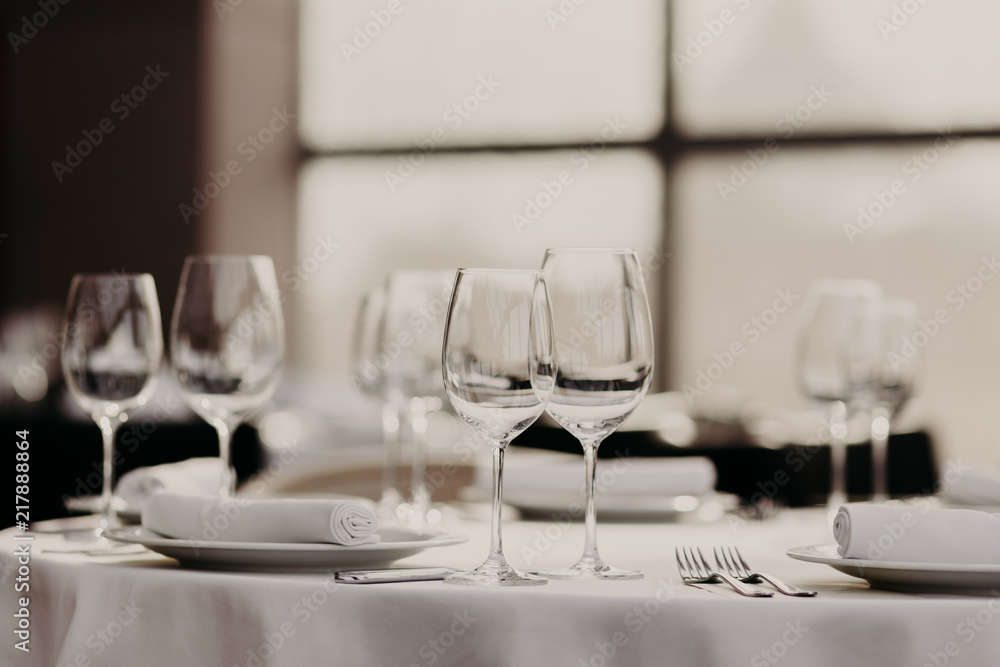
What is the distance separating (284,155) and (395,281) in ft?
18.9

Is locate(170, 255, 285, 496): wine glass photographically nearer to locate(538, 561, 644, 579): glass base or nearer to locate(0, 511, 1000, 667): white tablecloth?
locate(0, 511, 1000, 667): white tablecloth

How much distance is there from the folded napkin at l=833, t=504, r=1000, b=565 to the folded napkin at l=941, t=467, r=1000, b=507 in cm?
48

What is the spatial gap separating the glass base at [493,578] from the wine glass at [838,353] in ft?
2.43

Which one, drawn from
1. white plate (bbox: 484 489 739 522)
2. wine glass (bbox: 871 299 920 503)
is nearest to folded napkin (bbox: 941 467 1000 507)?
wine glass (bbox: 871 299 920 503)

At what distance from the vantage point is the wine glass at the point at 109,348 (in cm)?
124

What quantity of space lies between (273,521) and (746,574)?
0.39m

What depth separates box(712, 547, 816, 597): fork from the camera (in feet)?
2.96

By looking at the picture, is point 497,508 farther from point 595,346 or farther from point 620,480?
point 620,480

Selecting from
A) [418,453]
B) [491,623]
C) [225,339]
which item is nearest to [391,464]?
[418,453]

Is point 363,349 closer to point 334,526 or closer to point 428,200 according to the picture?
point 334,526

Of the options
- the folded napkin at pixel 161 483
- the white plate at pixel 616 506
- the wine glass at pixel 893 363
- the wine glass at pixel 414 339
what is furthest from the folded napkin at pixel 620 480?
the folded napkin at pixel 161 483

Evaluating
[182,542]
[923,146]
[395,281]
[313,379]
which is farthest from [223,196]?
[182,542]

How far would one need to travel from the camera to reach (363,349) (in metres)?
1.52

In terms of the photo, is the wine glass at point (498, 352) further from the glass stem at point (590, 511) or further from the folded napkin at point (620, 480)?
the folded napkin at point (620, 480)
